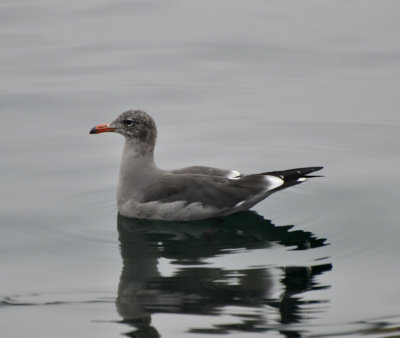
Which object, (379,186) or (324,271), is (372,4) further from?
(324,271)

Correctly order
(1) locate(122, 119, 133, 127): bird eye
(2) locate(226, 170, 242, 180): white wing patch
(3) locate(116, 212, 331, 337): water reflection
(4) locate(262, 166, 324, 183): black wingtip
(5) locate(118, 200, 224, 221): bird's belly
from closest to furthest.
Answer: (3) locate(116, 212, 331, 337): water reflection < (5) locate(118, 200, 224, 221): bird's belly < (4) locate(262, 166, 324, 183): black wingtip < (2) locate(226, 170, 242, 180): white wing patch < (1) locate(122, 119, 133, 127): bird eye

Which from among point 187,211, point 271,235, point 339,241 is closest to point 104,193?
point 187,211

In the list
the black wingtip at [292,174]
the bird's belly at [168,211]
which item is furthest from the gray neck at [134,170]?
the black wingtip at [292,174]

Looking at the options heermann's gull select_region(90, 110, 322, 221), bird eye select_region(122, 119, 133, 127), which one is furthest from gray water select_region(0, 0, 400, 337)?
bird eye select_region(122, 119, 133, 127)

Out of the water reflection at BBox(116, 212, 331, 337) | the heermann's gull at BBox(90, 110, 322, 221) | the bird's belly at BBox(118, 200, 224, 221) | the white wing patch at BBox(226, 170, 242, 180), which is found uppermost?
the white wing patch at BBox(226, 170, 242, 180)

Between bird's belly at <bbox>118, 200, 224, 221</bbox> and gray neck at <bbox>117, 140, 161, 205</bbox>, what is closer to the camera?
bird's belly at <bbox>118, 200, 224, 221</bbox>

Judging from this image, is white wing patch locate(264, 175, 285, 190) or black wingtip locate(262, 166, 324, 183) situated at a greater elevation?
black wingtip locate(262, 166, 324, 183)

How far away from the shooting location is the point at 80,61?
16531 millimetres

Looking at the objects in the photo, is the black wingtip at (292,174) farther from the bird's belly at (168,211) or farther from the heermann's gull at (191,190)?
the bird's belly at (168,211)

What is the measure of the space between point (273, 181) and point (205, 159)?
186cm

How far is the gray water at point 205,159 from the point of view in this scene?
8680mm

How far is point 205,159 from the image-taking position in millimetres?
12727

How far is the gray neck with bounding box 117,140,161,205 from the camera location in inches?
441

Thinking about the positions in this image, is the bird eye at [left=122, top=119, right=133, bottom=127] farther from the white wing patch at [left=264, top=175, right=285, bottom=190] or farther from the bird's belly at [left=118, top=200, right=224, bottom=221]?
the white wing patch at [left=264, top=175, right=285, bottom=190]
